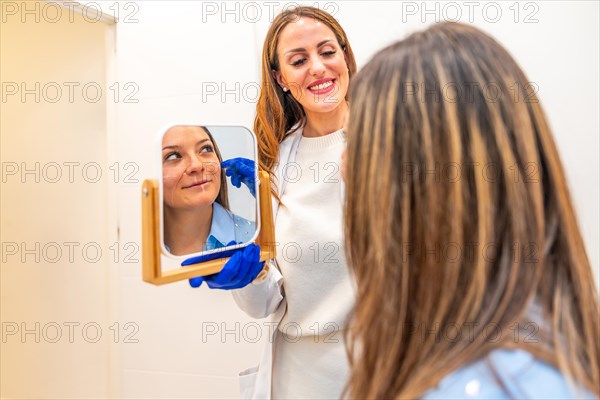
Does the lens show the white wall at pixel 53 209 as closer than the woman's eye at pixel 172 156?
No

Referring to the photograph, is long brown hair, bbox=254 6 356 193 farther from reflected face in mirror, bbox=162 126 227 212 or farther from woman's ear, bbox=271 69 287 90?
reflected face in mirror, bbox=162 126 227 212

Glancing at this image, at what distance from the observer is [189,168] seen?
94 cm

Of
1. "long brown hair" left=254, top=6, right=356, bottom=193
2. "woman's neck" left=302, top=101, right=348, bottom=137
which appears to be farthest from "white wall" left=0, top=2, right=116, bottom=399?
"woman's neck" left=302, top=101, right=348, bottom=137

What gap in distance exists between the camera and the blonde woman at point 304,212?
107 cm

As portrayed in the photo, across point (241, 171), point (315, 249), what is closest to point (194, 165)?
point (241, 171)

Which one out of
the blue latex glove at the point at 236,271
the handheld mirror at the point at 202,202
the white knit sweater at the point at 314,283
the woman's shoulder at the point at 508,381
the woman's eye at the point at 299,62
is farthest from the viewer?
the woman's eye at the point at 299,62

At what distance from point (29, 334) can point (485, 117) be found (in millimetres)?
2220

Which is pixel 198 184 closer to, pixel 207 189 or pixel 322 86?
pixel 207 189

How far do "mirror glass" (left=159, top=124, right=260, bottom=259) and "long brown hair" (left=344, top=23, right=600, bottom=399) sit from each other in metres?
0.47

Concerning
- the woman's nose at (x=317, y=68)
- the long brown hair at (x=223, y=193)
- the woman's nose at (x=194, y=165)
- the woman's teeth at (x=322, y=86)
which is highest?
the woman's nose at (x=317, y=68)

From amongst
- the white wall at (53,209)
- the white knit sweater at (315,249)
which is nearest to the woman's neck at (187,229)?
the white knit sweater at (315,249)

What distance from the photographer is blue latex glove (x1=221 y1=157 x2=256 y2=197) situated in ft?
3.34

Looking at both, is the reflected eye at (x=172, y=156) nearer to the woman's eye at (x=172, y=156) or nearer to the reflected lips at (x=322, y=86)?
the woman's eye at (x=172, y=156)

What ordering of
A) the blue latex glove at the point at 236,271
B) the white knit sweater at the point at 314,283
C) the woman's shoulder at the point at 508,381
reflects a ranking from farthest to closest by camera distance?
1. the white knit sweater at the point at 314,283
2. the blue latex glove at the point at 236,271
3. the woman's shoulder at the point at 508,381
